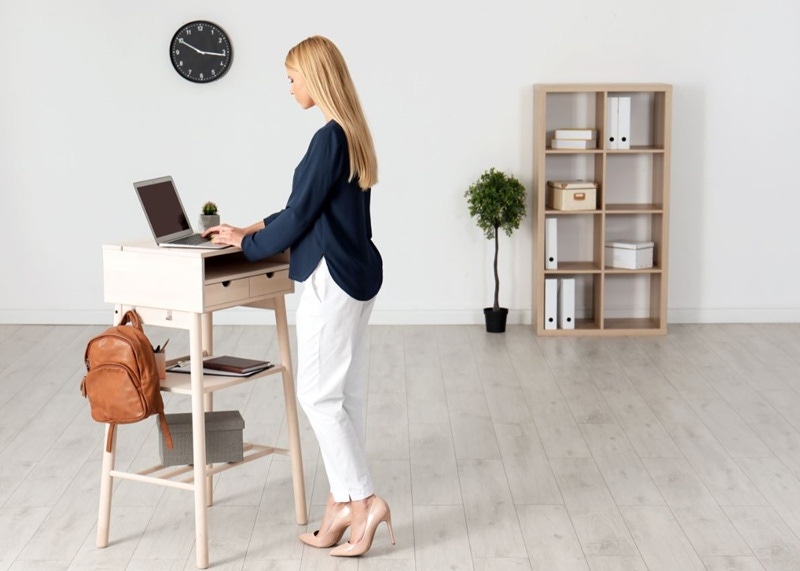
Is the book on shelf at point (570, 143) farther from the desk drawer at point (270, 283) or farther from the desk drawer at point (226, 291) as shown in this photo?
the desk drawer at point (226, 291)

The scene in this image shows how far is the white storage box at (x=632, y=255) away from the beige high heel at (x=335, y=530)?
3451 millimetres

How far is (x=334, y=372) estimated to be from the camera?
3.02 m

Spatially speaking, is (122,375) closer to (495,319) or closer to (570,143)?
(495,319)

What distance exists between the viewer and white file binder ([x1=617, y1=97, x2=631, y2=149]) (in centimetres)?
598

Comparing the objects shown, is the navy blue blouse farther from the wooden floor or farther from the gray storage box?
the wooden floor

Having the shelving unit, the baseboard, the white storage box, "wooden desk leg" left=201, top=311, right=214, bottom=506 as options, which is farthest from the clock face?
"wooden desk leg" left=201, top=311, right=214, bottom=506

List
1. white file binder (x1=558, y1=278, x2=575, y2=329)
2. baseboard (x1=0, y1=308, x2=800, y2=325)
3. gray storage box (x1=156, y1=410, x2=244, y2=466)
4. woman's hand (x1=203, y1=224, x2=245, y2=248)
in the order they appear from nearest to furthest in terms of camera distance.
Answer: woman's hand (x1=203, y1=224, x2=245, y2=248), gray storage box (x1=156, y1=410, x2=244, y2=466), white file binder (x1=558, y1=278, x2=575, y2=329), baseboard (x1=0, y1=308, x2=800, y2=325)

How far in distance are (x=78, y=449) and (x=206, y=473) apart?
1245 millimetres

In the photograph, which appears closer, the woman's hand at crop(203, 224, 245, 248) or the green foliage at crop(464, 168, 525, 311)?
the woman's hand at crop(203, 224, 245, 248)

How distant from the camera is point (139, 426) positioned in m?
4.39

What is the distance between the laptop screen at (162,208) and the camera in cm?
305

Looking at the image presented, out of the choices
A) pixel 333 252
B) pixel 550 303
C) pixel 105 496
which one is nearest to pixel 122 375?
pixel 105 496

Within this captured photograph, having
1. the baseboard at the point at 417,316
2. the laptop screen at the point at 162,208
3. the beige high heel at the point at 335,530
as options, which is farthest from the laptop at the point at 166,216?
the baseboard at the point at 417,316

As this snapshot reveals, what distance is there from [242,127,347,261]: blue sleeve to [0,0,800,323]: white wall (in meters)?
3.42
